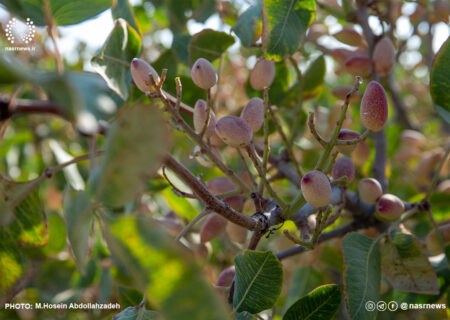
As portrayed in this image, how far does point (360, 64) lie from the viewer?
0.72 m

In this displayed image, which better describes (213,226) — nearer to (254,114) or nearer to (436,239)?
(254,114)

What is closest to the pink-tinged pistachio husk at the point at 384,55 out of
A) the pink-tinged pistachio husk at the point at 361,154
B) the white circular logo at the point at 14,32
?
the pink-tinged pistachio husk at the point at 361,154

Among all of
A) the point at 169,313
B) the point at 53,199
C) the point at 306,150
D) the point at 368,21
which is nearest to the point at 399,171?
the point at 306,150

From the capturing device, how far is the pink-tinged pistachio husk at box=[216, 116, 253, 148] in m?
0.52

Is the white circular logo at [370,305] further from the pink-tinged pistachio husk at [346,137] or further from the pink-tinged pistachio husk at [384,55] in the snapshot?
the pink-tinged pistachio husk at [384,55]

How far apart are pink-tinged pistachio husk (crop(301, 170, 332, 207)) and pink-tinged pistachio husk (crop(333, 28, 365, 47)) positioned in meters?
0.40

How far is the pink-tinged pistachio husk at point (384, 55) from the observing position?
28.1 inches

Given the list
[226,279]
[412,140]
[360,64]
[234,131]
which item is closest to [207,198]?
[234,131]

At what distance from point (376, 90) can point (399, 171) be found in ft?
2.98

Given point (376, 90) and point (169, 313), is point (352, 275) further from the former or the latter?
point (169, 313)

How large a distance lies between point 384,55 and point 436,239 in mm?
301

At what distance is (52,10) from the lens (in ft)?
2.01
